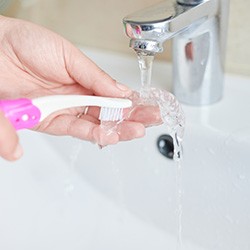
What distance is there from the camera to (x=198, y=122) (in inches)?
22.1

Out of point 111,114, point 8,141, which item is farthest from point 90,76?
A: point 8,141

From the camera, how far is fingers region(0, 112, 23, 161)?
36 cm

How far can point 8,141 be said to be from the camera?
0.36 m

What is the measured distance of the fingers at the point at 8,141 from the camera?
0.36 meters

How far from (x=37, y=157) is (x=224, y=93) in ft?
0.78

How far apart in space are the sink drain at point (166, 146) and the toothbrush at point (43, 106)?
0.35ft

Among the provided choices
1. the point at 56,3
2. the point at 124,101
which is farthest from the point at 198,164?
the point at 56,3

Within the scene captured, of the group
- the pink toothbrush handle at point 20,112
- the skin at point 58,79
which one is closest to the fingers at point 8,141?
the pink toothbrush handle at point 20,112

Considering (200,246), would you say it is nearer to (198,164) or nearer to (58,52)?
(198,164)

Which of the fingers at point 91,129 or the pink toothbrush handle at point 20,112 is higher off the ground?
the pink toothbrush handle at point 20,112

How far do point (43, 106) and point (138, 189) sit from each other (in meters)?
0.23

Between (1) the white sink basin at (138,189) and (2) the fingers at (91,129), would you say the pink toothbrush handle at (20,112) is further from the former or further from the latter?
(1) the white sink basin at (138,189)

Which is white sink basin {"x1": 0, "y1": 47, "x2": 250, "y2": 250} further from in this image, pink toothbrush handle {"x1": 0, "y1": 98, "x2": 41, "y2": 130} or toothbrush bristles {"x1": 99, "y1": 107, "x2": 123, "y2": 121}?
pink toothbrush handle {"x1": 0, "y1": 98, "x2": 41, "y2": 130}

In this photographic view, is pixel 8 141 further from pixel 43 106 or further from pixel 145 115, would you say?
pixel 145 115
